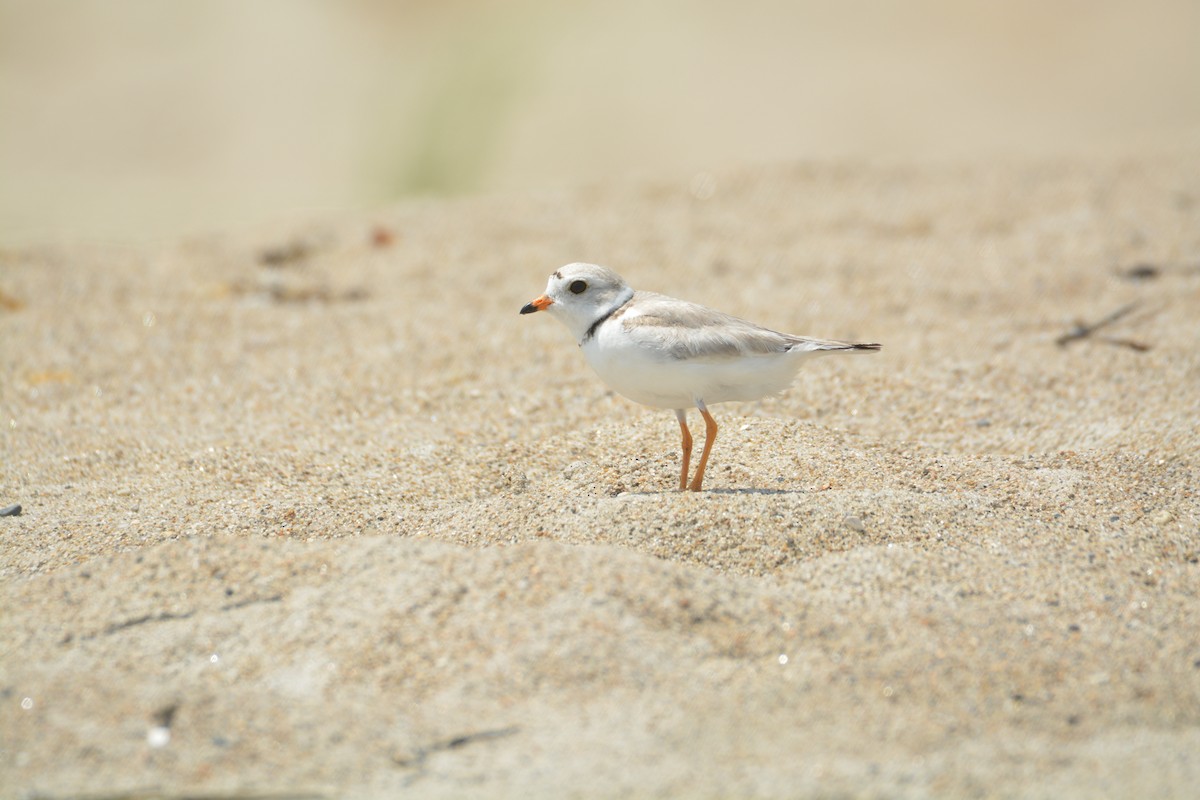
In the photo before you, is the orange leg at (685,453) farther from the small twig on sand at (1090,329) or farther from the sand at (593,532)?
the small twig on sand at (1090,329)

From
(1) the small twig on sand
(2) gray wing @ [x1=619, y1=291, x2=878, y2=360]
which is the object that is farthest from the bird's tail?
(1) the small twig on sand

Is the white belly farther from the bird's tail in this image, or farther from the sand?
the sand

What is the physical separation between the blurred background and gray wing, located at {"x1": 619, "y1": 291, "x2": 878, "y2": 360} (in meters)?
4.36

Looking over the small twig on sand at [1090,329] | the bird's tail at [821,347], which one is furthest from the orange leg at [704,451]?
the small twig on sand at [1090,329]

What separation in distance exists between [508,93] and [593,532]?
18.1ft

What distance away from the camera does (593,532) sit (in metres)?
3.15

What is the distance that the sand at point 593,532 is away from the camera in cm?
227

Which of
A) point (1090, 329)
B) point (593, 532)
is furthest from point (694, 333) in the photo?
point (1090, 329)

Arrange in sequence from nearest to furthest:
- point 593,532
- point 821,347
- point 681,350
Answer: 1. point 593,532
2. point 681,350
3. point 821,347

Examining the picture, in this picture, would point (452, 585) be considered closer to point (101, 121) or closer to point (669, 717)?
point (669, 717)

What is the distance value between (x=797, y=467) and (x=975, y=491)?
1.82 feet

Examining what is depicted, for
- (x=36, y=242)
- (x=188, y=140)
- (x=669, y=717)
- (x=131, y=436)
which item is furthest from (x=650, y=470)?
(x=188, y=140)

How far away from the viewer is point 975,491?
349 cm

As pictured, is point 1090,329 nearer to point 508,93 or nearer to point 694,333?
point 694,333
